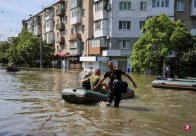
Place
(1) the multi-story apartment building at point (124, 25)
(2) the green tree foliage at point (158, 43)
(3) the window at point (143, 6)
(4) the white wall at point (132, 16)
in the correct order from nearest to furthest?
(2) the green tree foliage at point (158, 43), (1) the multi-story apartment building at point (124, 25), (4) the white wall at point (132, 16), (3) the window at point (143, 6)

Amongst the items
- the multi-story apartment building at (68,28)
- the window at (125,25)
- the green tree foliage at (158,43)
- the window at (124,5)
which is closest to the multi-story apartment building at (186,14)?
the window at (124,5)

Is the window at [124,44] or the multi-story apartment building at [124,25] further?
the window at [124,44]

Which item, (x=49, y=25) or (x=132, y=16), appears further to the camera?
(x=49, y=25)

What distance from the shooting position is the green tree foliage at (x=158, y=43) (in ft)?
154

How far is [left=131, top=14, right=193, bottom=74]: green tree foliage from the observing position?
46.8m

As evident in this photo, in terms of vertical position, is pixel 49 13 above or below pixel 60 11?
above

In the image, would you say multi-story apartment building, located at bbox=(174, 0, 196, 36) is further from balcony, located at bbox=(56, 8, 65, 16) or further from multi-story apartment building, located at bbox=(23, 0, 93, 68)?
balcony, located at bbox=(56, 8, 65, 16)

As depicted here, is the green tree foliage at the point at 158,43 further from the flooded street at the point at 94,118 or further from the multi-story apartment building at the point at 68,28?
the flooded street at the point at 94,118

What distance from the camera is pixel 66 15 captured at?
87625mm

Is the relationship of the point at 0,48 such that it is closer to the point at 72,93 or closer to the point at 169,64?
the point at 169,64

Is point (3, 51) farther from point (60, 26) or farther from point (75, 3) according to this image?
point (75, 3)

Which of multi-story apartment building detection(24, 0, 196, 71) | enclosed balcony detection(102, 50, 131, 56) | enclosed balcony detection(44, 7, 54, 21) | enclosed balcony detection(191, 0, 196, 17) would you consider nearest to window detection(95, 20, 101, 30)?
multi-story apartment building detection(24, 0, 196, 71)

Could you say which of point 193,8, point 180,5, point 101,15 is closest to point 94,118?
point 193,8

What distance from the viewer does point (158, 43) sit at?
4766cm
